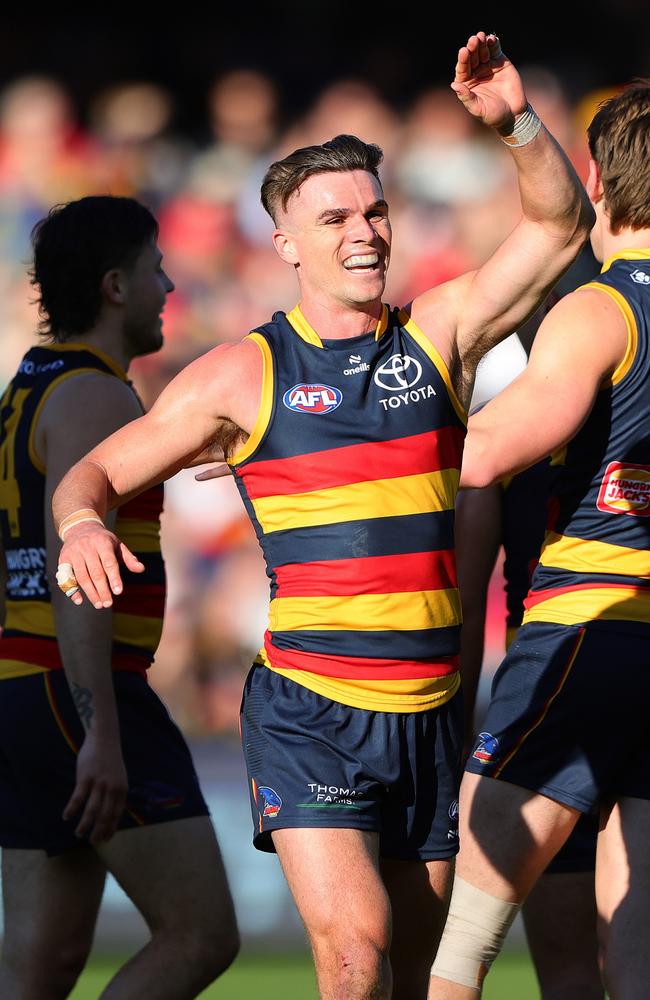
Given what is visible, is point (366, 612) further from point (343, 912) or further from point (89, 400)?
point (89, 400)

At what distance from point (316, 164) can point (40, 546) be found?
1.50 m

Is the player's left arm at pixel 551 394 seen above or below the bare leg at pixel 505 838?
above

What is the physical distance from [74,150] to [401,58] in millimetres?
2500

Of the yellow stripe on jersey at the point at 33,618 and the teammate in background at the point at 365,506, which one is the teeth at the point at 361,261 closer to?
the teammate in background at the point at 365,506

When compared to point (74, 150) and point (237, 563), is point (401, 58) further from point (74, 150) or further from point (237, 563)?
point (237, 563)

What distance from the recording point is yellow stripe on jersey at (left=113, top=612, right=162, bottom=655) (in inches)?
179

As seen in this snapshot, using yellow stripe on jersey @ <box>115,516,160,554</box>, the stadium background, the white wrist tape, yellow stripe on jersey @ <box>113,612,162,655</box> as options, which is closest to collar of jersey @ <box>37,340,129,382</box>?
yellow stripe on jersey @ <box>115,516,160,554</box>

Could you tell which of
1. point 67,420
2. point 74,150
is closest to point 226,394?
point 67,420

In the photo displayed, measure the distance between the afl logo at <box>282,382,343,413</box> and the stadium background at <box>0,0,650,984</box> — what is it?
17.7ft

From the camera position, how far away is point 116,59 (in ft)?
35.7

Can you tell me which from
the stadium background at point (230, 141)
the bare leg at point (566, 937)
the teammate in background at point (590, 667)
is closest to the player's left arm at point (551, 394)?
the teammate in background at point (590, 667)

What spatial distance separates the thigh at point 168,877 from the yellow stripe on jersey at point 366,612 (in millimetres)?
1015

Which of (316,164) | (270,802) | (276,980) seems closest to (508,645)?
(270,802)

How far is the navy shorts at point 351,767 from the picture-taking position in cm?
347
